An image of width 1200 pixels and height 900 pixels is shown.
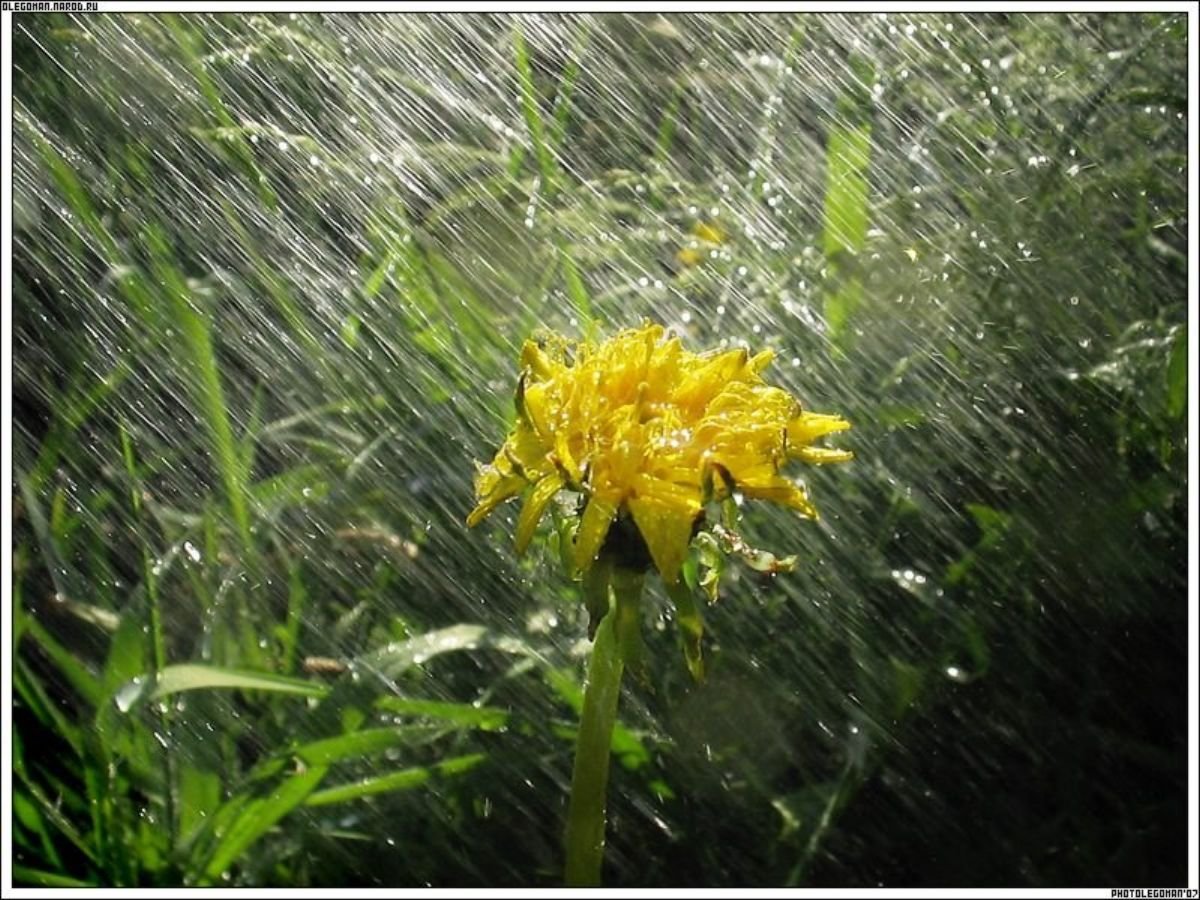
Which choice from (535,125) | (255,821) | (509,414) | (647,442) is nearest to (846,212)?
(535,125)

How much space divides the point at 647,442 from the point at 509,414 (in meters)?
0.55

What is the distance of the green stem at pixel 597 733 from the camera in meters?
0.96

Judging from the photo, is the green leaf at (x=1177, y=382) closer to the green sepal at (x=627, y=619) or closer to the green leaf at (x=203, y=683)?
the green sepal at (x=627, y=619)

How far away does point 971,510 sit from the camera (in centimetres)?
152

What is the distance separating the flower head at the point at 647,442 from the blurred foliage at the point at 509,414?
42 centimetres

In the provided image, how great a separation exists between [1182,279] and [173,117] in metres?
1.42

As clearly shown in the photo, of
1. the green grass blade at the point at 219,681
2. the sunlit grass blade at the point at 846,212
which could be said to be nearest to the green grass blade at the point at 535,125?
the sunlit grass blade at the point at 846,212

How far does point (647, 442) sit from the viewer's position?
957 millimetres

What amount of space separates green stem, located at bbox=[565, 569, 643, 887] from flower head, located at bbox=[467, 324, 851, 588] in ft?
0.16

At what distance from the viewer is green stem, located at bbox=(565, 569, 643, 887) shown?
963mm

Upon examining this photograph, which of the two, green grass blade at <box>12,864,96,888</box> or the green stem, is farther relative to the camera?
green grass blade at <box>12,864,96,888</box>

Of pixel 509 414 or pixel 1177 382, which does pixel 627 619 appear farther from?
pixel 1177 382

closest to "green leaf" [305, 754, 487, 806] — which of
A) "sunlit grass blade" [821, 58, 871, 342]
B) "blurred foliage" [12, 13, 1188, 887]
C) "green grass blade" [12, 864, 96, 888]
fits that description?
"blurred foliage" [12, 13, 1188, 887]

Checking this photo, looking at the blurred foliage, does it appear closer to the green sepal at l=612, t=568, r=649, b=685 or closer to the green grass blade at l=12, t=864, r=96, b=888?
the green grass blade at l=12, t=864, r=96, b=888
